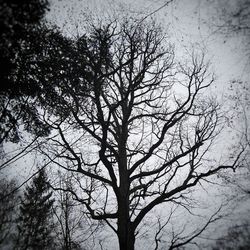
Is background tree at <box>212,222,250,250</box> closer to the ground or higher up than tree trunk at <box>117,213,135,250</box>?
higher up

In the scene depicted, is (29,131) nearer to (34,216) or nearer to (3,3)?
(3,3)

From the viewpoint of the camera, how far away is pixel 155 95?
7754 mm

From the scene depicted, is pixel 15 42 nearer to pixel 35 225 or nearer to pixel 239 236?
pixel 35 225

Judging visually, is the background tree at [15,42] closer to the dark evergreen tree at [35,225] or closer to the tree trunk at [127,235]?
the tree trunk at [127,235]

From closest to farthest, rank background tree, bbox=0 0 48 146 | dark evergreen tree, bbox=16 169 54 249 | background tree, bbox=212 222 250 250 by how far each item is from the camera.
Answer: background tree, bbox=0 0 48 146 < dark evergreen tree, bbox=16 169 54 249 < background tree, bbox=212 222 250 250

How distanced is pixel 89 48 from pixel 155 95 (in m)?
3.48

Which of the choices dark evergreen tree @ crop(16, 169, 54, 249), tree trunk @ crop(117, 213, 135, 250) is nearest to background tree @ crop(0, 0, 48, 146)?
tree trunk @ crop(117, 213, 135, 250)

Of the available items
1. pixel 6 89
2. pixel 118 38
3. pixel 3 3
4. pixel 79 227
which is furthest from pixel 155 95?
pixel 79 227

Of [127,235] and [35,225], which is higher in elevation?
[35,225]

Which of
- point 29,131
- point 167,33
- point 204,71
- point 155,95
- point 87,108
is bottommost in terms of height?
point 29,131

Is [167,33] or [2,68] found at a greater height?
[167,33]

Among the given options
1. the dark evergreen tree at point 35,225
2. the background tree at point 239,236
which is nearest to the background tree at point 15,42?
the dark evergreen tree at point 35,225

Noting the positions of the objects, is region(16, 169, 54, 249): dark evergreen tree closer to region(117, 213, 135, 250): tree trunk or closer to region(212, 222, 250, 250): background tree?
region(117, 213, 135, 250): tree trunk

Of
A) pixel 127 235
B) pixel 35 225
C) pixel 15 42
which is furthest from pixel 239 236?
pixel 15 42
